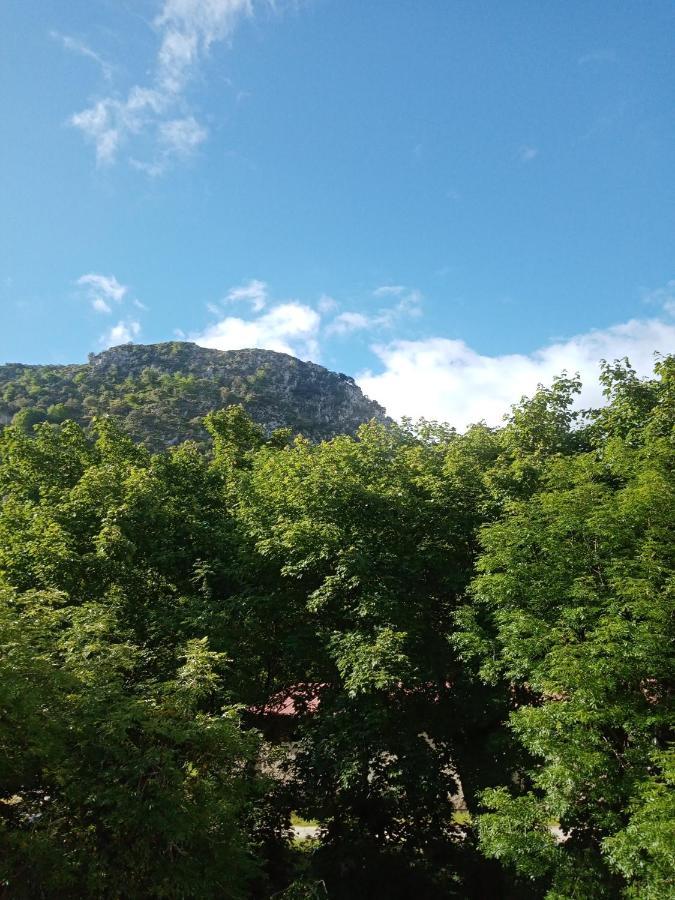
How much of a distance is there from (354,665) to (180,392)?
8726 centimetres

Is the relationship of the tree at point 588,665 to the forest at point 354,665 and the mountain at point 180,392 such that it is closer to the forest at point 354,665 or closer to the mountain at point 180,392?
the forest at point 354,665

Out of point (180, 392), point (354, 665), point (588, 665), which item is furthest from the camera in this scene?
point (180, 392)

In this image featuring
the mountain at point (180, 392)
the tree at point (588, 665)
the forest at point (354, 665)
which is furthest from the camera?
the mountain at point (180, 392)

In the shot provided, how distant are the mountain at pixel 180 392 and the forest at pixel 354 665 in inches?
2178

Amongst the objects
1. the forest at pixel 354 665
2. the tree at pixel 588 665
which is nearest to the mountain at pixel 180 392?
the forest at pixel 354 665

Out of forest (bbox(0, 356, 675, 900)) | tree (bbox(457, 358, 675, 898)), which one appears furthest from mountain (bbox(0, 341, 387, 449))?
tree (bbox(457, 358, 675, 898))

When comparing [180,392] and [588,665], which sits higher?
[180,392]

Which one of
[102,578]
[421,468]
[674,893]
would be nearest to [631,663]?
[674,893]

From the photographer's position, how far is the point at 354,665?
11.3 m

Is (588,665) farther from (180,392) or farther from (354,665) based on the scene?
(180,392)

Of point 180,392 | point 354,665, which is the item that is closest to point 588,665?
point 354,665

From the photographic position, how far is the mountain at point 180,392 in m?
78.9

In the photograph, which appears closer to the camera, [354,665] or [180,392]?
[354,665]

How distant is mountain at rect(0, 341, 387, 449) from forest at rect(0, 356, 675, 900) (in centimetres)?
5532
